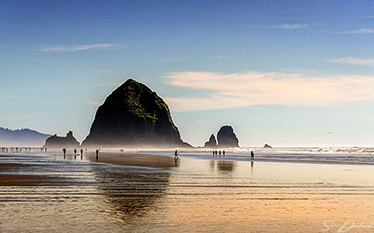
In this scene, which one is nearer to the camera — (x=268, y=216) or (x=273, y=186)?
(x=268, y=216)

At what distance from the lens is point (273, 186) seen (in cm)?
2603

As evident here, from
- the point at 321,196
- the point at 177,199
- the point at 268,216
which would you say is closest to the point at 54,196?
the point at 177,199

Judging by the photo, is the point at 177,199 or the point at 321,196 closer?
the point at 177,199

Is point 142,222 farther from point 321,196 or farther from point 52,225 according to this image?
point 321,196

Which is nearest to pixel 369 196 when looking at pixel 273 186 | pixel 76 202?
pixel 273 186

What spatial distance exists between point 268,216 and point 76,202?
27.9ft

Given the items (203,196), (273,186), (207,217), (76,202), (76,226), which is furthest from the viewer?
(273,186)

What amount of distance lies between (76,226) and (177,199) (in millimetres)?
7155

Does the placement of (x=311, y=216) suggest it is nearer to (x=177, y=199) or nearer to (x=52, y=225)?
(x=177, y=199)

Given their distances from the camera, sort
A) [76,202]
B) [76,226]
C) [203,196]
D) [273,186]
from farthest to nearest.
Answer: [273,186], [203,196], [76,202], [76,226]

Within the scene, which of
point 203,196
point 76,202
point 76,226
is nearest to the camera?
point 76,226

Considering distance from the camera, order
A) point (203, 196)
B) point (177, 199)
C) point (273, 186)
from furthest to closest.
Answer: point (273, 186), point (203, 196), point (177, 199)

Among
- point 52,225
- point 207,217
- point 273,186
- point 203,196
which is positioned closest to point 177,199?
point 203,196

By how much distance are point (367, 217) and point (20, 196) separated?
1581cm
